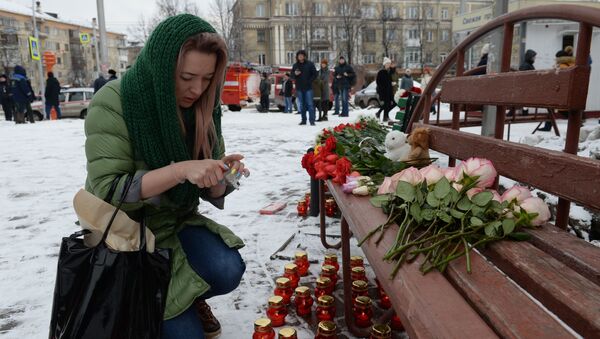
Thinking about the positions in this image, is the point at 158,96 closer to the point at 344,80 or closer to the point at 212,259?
the point at 212,259

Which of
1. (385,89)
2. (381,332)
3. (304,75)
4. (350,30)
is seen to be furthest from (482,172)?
(350,30)

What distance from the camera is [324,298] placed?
2396 mm

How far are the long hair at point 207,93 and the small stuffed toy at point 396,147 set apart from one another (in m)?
1.12

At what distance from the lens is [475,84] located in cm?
267

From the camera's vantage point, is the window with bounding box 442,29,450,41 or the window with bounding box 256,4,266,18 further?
the window with bounding box 256,4,266,18

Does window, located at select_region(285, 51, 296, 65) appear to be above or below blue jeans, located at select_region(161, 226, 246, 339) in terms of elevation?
above

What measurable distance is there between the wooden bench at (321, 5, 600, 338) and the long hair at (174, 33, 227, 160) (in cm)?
70

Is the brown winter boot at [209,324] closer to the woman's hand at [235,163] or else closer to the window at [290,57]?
the woman's hand at [235,163]

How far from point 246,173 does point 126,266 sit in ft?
1.89

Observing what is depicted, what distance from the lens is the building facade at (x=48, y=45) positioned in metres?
65.0

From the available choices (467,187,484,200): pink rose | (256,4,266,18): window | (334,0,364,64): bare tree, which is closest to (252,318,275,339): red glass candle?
(467,187,484,200): pink rose

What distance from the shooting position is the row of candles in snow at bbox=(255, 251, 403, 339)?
235 cm

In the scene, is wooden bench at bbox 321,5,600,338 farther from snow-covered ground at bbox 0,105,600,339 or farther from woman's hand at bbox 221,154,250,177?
snow-covered ground at bbox 0,105,600,339

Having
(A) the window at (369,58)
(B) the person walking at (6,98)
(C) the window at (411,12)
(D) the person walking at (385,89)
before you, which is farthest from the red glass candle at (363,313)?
(C) the window at (411,12)
